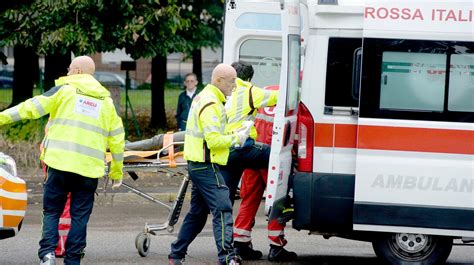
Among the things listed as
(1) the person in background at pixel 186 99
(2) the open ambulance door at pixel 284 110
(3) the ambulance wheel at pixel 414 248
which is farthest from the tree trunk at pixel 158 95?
(3) the ambulance wheel at pixel 414 248

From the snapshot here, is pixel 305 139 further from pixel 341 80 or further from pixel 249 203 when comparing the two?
pixel 249 203

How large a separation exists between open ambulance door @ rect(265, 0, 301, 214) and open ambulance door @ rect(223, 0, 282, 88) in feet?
15.1

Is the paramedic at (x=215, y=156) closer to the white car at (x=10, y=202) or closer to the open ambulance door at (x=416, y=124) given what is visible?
the open ambulance door at (x=416, y=124)

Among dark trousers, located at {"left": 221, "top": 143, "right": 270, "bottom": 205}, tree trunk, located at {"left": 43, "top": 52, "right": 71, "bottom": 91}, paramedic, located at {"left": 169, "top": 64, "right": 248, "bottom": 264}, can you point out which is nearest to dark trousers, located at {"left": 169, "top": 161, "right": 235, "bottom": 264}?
paramedic, located at {"left": 169, "top": 64, "right": 248, "bottom": 264}

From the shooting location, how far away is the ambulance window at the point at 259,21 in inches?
557

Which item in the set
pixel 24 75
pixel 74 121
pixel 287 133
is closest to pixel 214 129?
pixel 287 133

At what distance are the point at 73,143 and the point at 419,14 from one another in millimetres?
2930

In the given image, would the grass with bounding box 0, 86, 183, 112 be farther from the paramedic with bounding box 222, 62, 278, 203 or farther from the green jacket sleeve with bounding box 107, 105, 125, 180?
the green jacket sleeve with bounding box 107, 105, 125, 180

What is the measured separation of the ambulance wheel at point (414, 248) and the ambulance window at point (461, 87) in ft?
3.65

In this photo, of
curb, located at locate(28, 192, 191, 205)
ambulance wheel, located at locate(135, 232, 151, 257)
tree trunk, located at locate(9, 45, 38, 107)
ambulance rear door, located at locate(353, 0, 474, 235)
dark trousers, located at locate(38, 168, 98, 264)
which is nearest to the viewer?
dark trousers, located at locate(38, 168, 98, 264)

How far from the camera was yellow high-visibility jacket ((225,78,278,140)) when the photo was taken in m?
9.80

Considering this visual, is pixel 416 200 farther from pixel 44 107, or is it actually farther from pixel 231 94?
pixel 44 107

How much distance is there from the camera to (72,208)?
8.84 m

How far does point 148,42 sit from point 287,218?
9.35 meters
